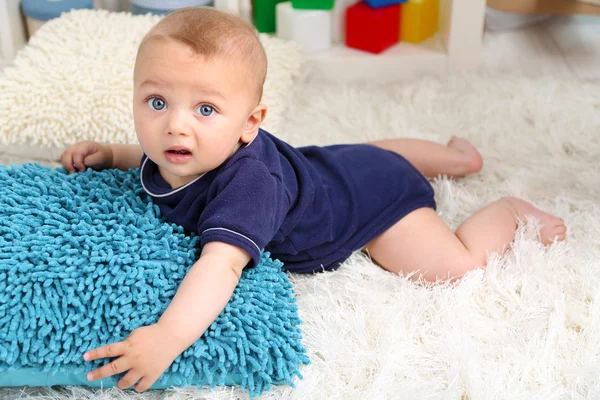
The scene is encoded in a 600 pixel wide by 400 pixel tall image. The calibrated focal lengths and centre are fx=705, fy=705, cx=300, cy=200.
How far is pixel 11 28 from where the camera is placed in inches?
64.2

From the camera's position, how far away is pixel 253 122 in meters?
0.92

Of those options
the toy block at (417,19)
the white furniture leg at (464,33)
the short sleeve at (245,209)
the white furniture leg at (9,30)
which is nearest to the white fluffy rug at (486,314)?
the short sleeve at (245,209)

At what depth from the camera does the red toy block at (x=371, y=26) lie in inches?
66.5

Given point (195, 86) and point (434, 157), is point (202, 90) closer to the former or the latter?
point (195, 86)

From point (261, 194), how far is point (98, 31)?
2.62ft

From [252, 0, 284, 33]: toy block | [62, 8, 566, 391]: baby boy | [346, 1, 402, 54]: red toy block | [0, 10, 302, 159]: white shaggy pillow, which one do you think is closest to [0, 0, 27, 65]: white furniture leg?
[0, 10, 302, 159]: white shaggy pillow

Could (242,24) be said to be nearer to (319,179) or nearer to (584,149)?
(319,179)

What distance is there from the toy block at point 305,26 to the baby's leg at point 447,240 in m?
0.71

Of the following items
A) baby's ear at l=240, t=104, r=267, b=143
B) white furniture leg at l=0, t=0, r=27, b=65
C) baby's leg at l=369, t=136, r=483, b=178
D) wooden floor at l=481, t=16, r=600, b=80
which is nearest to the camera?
baby's ear at l=240, t=104, r=267, b=143

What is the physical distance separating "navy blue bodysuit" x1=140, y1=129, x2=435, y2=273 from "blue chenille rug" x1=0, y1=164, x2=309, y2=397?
0.20 ft

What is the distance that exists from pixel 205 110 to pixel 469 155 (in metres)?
0.61

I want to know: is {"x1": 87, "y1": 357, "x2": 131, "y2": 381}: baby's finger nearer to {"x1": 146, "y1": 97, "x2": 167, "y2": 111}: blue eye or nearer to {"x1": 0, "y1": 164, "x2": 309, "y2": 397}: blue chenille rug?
{"x1": 0, "y1": 164, "x2": 309, "y2": 397}: blue chenille rug

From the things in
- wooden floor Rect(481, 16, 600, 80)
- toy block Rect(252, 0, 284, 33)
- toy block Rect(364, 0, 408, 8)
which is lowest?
wooden floor Rect(481, 16, 600, 80)

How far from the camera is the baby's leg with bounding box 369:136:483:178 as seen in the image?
4.10 feet
